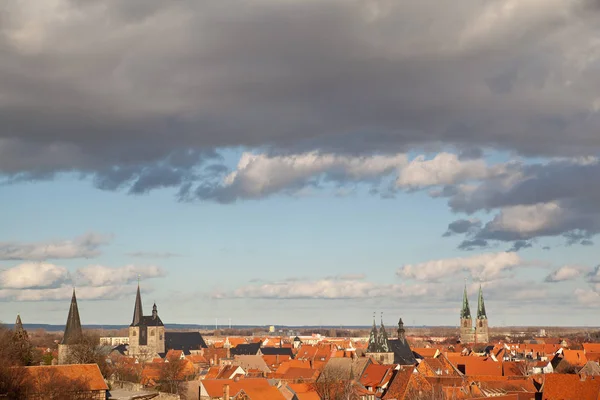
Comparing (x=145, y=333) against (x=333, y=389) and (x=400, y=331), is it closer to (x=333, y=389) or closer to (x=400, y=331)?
(x=400, y=331)

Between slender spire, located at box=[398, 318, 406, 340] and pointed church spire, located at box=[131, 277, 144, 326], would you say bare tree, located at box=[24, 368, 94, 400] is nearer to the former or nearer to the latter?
slender spire, located at box=[398, 318, 406, 340]

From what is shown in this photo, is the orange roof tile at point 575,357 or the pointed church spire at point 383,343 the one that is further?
the pointed church spire at point 383,343

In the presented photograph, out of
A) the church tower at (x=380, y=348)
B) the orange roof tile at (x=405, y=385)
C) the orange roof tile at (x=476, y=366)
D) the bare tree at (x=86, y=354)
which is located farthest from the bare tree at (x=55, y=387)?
the church tower at (x=380, y=348)

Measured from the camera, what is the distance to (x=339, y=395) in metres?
93.3

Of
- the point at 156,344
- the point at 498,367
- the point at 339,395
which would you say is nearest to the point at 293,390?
the point at 339,395

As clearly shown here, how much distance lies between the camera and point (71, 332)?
128500 mm

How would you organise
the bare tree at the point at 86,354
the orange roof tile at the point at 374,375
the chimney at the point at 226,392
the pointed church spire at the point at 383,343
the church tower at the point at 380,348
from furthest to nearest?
1. the pointed church spire at the point at 383,343
2. the church tower at the point at 380,348
3. the orange roof tile at the point at 374,375
4. the bare tree at the point at 86,354
5. the chimney at the point at 226,392

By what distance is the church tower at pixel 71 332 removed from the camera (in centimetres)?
12174

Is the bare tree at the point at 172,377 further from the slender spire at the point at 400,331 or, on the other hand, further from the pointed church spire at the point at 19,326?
the slender spire at the point at 400,331

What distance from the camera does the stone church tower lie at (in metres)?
192

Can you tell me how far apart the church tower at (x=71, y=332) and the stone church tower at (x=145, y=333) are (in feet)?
201

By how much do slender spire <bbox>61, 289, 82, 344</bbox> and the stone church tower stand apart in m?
61.2

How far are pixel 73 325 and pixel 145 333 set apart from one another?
64.7m

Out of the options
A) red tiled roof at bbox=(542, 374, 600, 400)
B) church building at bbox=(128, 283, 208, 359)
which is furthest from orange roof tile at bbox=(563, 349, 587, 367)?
church building at bbox=(128, 283, 208, 359)
